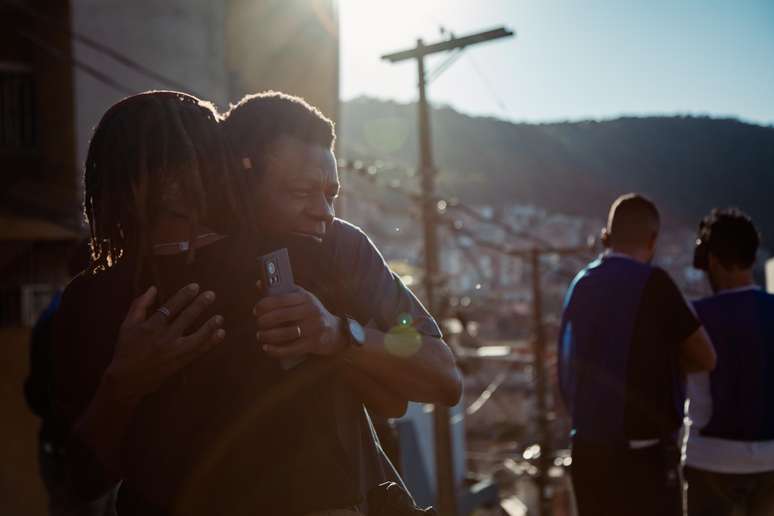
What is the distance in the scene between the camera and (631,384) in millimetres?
3295

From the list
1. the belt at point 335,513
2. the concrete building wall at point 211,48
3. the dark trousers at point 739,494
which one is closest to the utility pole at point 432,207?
the concrete building wall at point 211,48

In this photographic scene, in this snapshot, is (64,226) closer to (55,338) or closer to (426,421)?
(55,338)

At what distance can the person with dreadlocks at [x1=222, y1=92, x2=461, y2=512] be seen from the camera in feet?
4.88

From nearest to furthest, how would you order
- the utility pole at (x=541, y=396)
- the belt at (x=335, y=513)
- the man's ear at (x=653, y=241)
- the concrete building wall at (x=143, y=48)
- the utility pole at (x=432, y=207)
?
the belt at (x=335, y=513)
the man's ear at (x=653, y=241)
the concrete building wall at (x=143, y=48)
the utility pole at (x=432, y=207)
the utility pole at (x=541, y=396)

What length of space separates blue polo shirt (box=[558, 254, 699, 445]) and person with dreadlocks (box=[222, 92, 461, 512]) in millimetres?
1876

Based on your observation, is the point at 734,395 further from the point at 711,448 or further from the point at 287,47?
the point at 287,47

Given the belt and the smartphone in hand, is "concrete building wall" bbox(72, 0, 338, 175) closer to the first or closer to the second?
the smartphone in hand

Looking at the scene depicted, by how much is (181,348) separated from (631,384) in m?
2.30

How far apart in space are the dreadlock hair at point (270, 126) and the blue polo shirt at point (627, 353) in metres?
1.99

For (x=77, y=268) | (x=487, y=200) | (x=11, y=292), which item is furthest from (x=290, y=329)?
(x=487, y=200)

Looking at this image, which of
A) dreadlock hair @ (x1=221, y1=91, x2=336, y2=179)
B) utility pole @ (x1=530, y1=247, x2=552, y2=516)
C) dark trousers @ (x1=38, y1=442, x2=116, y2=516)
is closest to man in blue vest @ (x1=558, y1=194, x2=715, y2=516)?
dreadlock hair @ (x1=221, y1=91, x2=336, y2=179)

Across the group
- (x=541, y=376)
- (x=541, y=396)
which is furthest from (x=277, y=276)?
(x=541, y=396)

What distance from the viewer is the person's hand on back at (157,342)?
4.90 ft

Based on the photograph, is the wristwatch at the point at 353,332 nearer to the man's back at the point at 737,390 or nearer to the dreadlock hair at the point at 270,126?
the dreadlock hair at the point at 270,126
